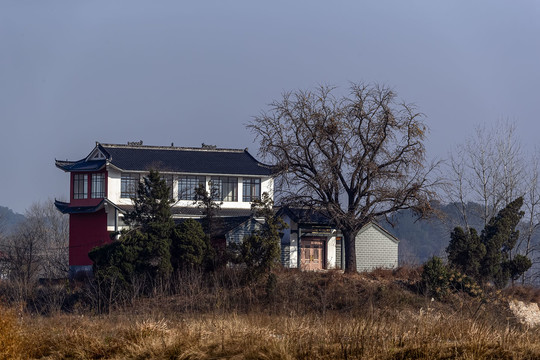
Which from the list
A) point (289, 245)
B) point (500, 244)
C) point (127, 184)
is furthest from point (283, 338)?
point (127, 184)

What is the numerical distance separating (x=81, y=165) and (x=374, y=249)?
18851 millimetres

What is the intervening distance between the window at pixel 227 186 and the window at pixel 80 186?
7.94m

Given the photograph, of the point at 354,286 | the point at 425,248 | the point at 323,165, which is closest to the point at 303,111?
the point at 323,165

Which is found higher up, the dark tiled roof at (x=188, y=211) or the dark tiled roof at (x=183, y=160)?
the dark tiled roof at (x=183, y=160)

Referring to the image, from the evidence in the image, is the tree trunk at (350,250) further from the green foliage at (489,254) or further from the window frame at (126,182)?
the window frame at (126,182)

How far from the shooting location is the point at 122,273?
3033 centimetres

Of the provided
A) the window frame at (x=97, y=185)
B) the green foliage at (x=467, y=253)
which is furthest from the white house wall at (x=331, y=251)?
the window frame at (x=97, y=185)

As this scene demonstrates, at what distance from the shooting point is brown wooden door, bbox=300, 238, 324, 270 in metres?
38.1

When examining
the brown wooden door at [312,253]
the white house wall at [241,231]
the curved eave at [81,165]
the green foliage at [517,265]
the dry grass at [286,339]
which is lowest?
the dry grass at [286,339]

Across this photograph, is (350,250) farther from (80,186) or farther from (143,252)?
(80,186)

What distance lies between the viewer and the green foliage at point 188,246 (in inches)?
1214

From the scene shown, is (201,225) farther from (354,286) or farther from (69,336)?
(69,336)

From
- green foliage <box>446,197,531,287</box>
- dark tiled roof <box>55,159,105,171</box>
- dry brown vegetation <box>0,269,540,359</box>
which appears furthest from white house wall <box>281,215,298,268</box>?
dry brown vegetation <box>0,269,540,359</box>

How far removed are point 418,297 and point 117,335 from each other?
771 inches
